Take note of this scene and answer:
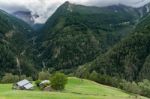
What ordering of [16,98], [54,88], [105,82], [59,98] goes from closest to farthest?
[16,98] < [59,98] < [54,88] < [105,82]

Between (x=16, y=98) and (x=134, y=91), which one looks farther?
(x=134, y=91)

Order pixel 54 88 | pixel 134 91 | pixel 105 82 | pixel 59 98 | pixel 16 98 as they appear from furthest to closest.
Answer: pixel 105 82 < pixel 134 91 < pixel 54 88 < pixel 59 98 < pixel 16 98

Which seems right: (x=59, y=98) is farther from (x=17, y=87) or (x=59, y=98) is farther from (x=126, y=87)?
(x=126, y=87)

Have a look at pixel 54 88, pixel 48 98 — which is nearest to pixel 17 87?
pixel 54 88

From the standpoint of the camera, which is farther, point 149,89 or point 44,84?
point 149,89

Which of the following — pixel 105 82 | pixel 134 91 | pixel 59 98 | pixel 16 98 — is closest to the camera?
pixel 16 98

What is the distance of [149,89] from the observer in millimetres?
180125

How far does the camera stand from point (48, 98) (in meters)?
103

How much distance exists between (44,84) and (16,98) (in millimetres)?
45011

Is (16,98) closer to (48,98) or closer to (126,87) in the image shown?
(48,98)

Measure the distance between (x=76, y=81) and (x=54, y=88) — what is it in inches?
1775

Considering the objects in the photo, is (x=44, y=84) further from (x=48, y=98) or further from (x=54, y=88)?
(x=48, y=98)

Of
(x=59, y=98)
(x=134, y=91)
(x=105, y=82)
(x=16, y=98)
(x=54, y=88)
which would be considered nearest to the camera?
(x=16, y=98)

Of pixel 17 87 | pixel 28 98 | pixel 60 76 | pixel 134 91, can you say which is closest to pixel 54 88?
pixel 60 76
